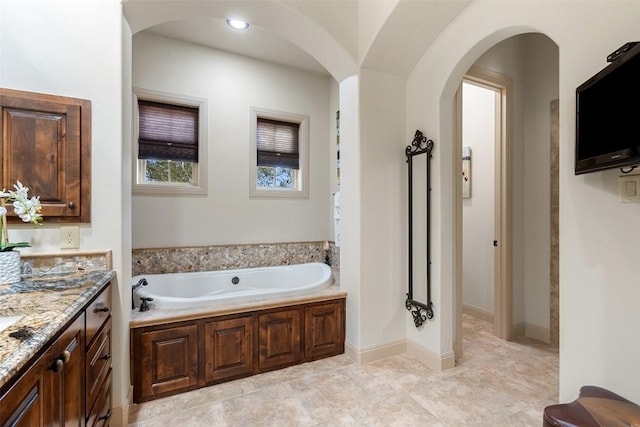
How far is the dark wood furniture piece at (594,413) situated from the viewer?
1.06 meters

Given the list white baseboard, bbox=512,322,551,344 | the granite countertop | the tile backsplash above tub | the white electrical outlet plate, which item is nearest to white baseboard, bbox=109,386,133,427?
the granite countertop

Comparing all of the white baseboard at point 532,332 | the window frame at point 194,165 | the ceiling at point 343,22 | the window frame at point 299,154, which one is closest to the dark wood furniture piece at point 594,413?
the white baseboard at point 532,332

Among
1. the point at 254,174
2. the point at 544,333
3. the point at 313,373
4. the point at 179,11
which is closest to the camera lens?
the point at 179,11

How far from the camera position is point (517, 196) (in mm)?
3004

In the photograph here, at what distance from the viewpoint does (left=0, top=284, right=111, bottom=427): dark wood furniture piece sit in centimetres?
75

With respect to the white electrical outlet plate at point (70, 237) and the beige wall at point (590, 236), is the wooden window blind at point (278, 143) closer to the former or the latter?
the white electrical outlet plate at point (70, 237)

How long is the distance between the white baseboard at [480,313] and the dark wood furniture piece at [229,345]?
71.4 inches

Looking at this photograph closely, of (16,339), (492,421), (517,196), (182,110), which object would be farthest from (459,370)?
(182,110)

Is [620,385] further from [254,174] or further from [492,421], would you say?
[254,174]

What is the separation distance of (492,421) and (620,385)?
2.26ft

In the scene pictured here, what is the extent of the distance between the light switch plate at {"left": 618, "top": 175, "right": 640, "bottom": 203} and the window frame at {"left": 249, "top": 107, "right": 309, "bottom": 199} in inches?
114

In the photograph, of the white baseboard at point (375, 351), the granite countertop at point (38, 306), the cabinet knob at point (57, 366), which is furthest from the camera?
the white baseboard at point (375, 351)

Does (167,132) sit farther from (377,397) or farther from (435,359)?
(435,359)

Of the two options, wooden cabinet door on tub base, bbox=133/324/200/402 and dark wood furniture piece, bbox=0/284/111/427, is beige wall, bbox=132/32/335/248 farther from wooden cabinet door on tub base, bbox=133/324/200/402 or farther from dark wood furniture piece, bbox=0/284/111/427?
dark wood furniture piece, bbox=0/284/111/427
